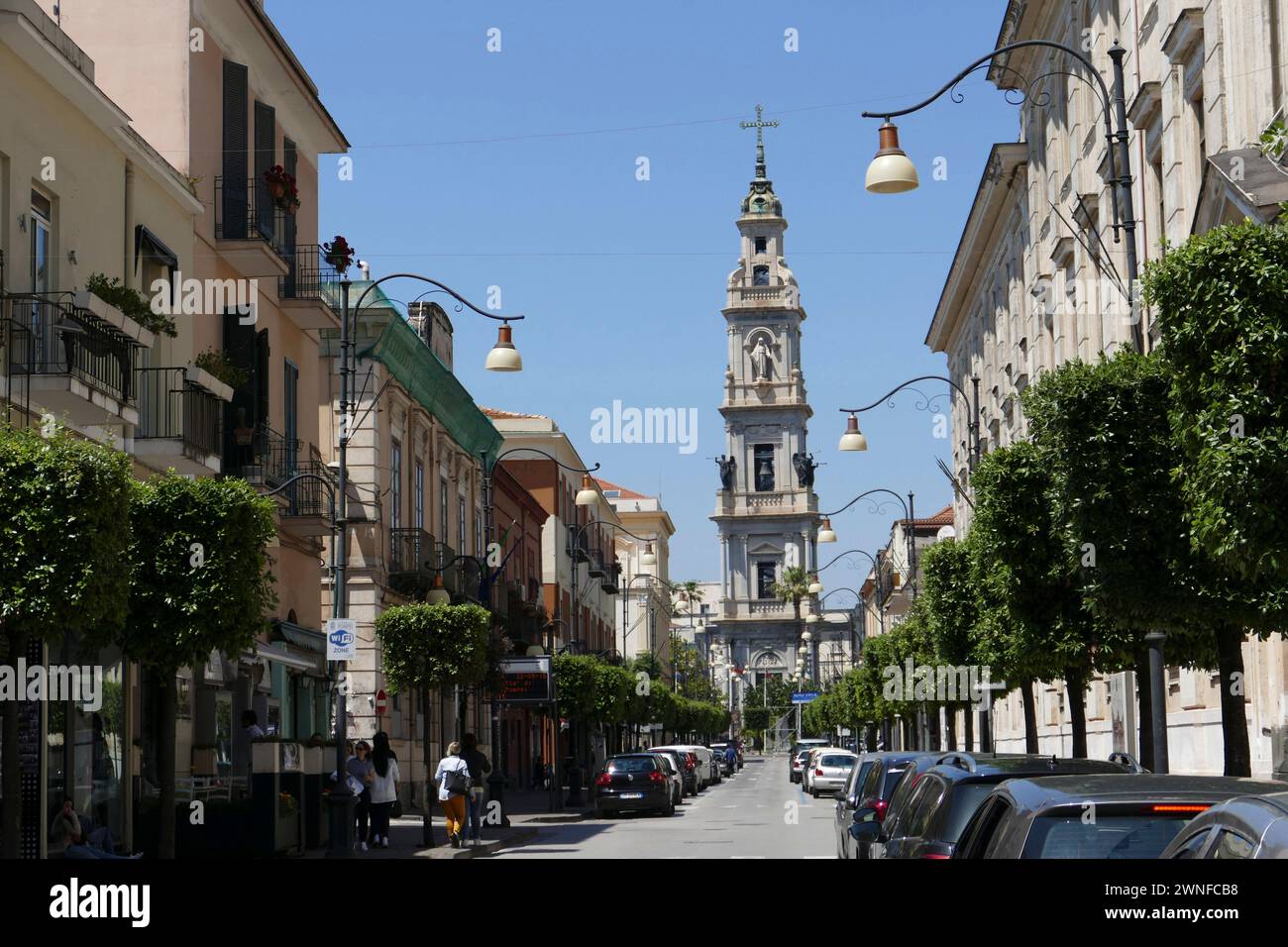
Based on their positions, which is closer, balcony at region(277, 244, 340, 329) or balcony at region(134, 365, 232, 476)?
balcony at region(134, 365, 232, 476)

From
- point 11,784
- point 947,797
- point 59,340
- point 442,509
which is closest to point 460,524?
point 442,509

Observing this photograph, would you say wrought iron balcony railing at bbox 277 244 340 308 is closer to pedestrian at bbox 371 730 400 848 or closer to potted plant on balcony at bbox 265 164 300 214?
potted plant on balcony at bbox 265 164 300 214

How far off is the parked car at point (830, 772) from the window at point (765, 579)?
115m

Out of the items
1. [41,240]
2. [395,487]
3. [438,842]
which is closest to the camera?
[41,240]

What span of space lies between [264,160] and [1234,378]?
21025 mm

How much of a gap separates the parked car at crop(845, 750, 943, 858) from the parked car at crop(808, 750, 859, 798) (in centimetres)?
3235

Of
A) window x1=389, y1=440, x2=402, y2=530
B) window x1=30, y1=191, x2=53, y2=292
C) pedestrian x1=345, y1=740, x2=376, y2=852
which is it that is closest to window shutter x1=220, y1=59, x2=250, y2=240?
window x1=30, y1=191, x2=53, y2=292

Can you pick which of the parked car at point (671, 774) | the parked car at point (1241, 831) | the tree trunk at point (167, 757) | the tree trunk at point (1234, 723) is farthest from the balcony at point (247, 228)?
the parked car at point (1241, 831)

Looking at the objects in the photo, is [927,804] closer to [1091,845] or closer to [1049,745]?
[1091,845]

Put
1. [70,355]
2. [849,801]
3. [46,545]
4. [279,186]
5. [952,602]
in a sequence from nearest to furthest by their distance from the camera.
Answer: [46,545] < [849,801] < [70,355] < [279,186] < [952,602]

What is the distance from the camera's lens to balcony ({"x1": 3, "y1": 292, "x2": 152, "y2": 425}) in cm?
2000

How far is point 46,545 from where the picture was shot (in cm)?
1538

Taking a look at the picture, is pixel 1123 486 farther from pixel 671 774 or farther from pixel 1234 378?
pixel 671 774

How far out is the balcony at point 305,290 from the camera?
32125mm
